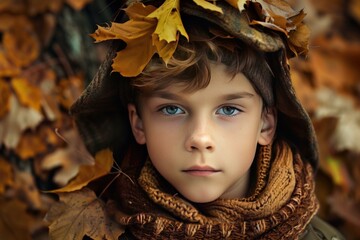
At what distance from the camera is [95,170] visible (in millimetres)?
2611

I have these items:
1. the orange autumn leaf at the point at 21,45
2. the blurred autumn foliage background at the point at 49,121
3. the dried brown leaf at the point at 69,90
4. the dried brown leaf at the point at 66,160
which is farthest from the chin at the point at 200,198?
the orange autumn leaf at the point at 21,45

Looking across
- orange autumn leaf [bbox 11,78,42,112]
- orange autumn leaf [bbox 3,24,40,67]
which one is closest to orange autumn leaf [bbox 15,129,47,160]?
orange autumn leaf [bbox 11,78,42,112]

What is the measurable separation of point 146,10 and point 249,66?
36 centimetres

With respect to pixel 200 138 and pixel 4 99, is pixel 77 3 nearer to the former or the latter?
pixel 4 99

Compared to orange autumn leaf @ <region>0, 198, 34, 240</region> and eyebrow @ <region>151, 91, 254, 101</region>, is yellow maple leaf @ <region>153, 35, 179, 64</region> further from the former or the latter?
orange autumn leaf @ <region>0, 198, 34, 240</region>

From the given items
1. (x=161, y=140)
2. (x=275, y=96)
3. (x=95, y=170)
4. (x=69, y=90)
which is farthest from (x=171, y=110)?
(x=69, y=90)

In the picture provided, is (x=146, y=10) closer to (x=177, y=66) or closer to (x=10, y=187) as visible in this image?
(x=177, y=66)

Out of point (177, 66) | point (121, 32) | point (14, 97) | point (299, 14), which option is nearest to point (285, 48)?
point (299, 14)

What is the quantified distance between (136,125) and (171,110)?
0.23 m

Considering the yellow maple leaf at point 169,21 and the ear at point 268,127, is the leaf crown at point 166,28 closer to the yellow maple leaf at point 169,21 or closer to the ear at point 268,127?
the yellow maple leaf at point 169,21

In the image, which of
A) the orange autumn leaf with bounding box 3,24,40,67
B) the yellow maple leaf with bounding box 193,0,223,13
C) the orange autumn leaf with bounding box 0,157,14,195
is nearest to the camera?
the yellow maple leaf with bounding box 193,0,223,13

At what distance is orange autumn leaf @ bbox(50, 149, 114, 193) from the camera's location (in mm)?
2570

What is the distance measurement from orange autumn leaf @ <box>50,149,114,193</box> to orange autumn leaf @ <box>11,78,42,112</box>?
29.6 inches

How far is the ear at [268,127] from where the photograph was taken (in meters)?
2.46
